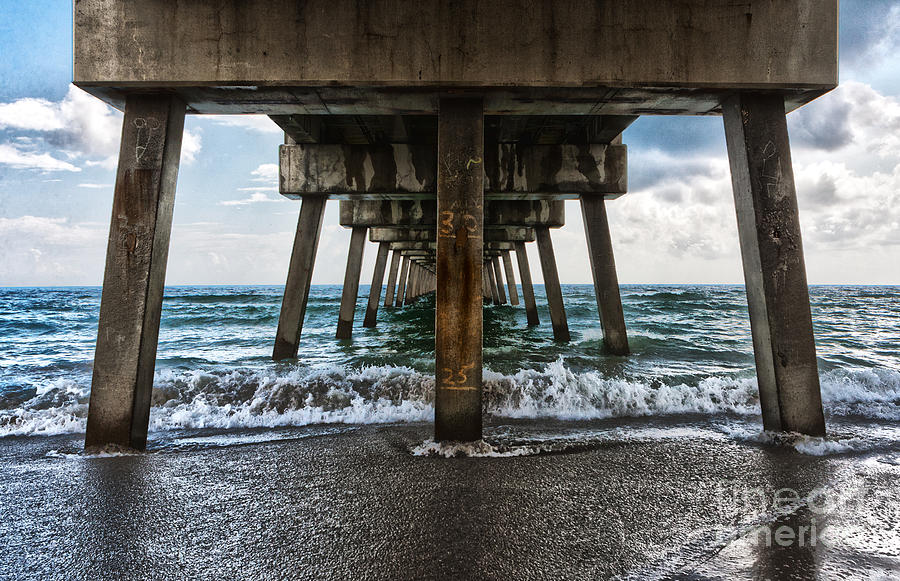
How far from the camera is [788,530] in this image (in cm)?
241

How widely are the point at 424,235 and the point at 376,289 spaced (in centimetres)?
290

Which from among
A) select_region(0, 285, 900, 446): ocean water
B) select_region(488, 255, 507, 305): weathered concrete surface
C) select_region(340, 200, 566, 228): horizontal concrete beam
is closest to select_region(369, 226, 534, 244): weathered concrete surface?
select_region(340, 200, 566, 228): horizontal concrete beam

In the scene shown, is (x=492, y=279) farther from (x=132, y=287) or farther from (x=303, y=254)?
(x=132, y=287)

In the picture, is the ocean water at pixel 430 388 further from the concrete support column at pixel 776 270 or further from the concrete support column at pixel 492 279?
the concrete support column at pixel 492 279

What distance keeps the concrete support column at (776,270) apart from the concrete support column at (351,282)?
11187 millimetres

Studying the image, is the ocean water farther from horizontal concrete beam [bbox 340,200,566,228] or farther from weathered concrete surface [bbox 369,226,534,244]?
weathered concrete surface [bbox 369,226,534,244]

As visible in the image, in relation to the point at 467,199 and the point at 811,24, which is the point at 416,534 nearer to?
the point at 467,199

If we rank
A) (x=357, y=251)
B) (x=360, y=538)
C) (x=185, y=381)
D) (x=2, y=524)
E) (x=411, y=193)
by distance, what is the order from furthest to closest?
(x=357, y=251) → (x=411, y=193) → (x=185, y=381) → (x=2, y=524) → (x=360, y=538)

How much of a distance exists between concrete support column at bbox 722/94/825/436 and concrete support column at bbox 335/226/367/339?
36.7 feet

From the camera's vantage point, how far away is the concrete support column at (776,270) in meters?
3.95

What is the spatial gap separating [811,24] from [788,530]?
12.8ft

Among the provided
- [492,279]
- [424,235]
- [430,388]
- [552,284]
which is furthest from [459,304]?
[492,279]

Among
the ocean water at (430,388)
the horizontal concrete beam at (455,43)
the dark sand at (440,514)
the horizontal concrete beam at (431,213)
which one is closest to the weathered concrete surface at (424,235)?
the horizontal concrete beam at (431,213)

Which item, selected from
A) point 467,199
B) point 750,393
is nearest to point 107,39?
point 467,199
